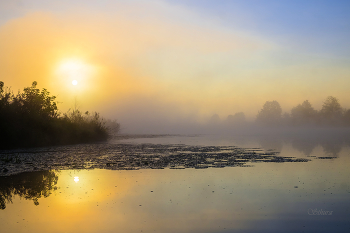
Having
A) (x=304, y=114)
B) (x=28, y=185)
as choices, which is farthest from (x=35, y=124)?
(x=304, y=114)

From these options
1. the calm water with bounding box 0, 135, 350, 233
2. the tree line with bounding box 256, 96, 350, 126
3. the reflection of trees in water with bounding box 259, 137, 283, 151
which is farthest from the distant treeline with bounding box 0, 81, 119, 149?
the tree line with bounding box 256, 96, 350, 126

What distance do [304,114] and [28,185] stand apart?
15906cm

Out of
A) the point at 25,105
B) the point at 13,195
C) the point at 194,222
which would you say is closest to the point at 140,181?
the point at 13,195

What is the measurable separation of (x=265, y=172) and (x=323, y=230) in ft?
32.3

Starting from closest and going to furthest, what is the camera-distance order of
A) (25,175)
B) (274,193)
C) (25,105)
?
1. (274,193)
2. (25,175)
3. (25,105)

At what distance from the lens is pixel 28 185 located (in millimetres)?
14828

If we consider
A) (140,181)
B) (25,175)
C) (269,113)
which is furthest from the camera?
(269,113)

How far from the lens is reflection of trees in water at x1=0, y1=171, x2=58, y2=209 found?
1266 centimetres

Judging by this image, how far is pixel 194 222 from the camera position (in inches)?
355

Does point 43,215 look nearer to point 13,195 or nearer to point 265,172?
point 13,195

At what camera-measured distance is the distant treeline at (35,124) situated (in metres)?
41.9

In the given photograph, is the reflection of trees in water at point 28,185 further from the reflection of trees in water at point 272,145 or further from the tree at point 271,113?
the tree at point 271,113

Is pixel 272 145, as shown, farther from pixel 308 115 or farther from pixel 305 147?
pixel 308 115

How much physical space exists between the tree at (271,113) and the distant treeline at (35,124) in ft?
424
